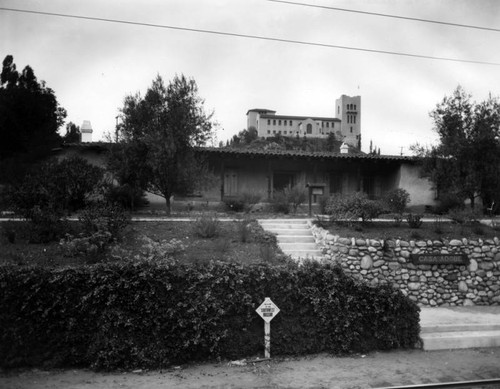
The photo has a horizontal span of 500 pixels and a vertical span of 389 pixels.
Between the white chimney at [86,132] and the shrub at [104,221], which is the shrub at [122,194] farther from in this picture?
the white chimney at [86,132]

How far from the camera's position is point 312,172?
76.0ft

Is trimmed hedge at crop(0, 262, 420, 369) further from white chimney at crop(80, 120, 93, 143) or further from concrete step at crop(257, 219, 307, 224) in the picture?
white chimney at crop(80, 120, 93, 143)

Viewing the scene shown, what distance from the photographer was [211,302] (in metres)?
6.59

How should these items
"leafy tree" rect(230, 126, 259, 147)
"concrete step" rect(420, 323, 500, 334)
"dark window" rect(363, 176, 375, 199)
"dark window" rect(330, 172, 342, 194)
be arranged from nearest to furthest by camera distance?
"concrete step" rect(420, 323, 500, 334) → "dark window" rect(330, 172, 342, 194) → "dark window" rect(363, 176, 375, 199) → "leafy tree" rect(230, 126, 259, 147)

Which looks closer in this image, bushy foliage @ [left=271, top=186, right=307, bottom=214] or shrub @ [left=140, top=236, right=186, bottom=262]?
shrub @ [left=140, top=236, right=186, bottom=262]

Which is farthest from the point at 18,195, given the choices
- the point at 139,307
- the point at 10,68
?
the point at 10,68

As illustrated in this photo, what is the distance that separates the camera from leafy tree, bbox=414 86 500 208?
14250mm

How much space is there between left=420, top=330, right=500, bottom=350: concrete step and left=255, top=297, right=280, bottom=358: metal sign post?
289 cm

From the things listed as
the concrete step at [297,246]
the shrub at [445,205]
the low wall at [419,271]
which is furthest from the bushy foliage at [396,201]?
the concrete step at [297,246]

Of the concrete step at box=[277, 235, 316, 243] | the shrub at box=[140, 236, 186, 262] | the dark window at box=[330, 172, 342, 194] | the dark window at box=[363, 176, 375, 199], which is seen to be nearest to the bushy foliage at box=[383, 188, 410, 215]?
the dark window at box=[330, 172, 342, 194]

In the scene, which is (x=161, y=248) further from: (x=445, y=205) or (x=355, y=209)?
(x=445, y=205)

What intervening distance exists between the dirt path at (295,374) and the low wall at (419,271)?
3.46 metres

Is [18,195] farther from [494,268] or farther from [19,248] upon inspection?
[494,268]

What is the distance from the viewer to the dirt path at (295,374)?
5762 millimetres
